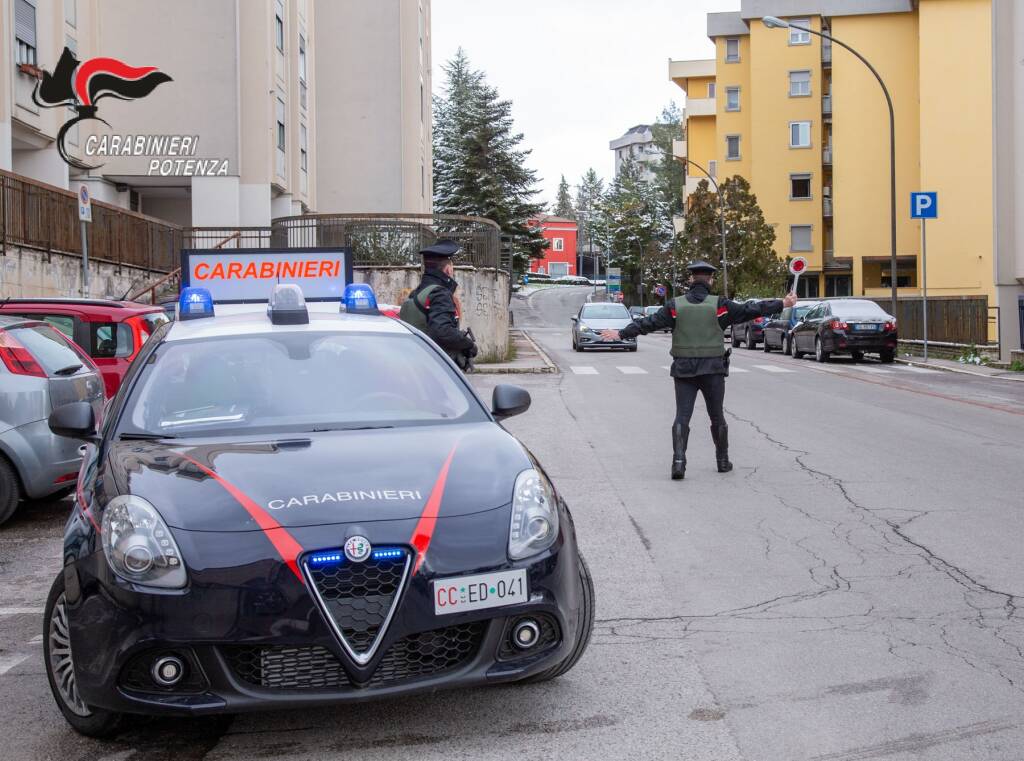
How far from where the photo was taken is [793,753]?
13.1 ft

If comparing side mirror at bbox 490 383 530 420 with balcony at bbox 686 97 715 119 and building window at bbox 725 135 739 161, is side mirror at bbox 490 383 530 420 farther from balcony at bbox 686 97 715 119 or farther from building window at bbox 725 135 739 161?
balcony at bbox 686 97 715 119

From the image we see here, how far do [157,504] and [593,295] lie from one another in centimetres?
10395

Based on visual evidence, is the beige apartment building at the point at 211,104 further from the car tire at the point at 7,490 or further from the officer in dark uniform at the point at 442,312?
the officer in dark uniform at the point at 442,312

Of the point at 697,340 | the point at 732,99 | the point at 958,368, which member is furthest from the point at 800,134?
the point at 697,340

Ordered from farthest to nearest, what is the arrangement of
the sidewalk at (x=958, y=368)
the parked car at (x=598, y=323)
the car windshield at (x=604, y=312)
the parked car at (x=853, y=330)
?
1. the car windshield at (x=604, y=312)
2. the parked car at (x=598, y=323)
3. the parked car at (x=853, y=330)
4. the sidewalk at (x=958, y=368)

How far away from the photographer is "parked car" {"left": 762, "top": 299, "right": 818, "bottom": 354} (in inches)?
1335

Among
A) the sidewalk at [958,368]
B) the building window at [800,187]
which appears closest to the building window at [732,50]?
the building window at [800,187]

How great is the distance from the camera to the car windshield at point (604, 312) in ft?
118

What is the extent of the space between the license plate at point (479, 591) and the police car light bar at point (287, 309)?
2334 mm

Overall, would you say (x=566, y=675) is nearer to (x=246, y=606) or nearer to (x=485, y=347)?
(x=246, y=606)

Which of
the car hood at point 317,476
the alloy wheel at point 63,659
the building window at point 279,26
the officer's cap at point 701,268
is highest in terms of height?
the building window at point 279,26

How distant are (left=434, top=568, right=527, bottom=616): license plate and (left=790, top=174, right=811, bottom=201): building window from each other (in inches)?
2550

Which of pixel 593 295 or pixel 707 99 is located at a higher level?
pixel 707 99

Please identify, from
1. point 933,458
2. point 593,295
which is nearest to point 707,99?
point 593,295
